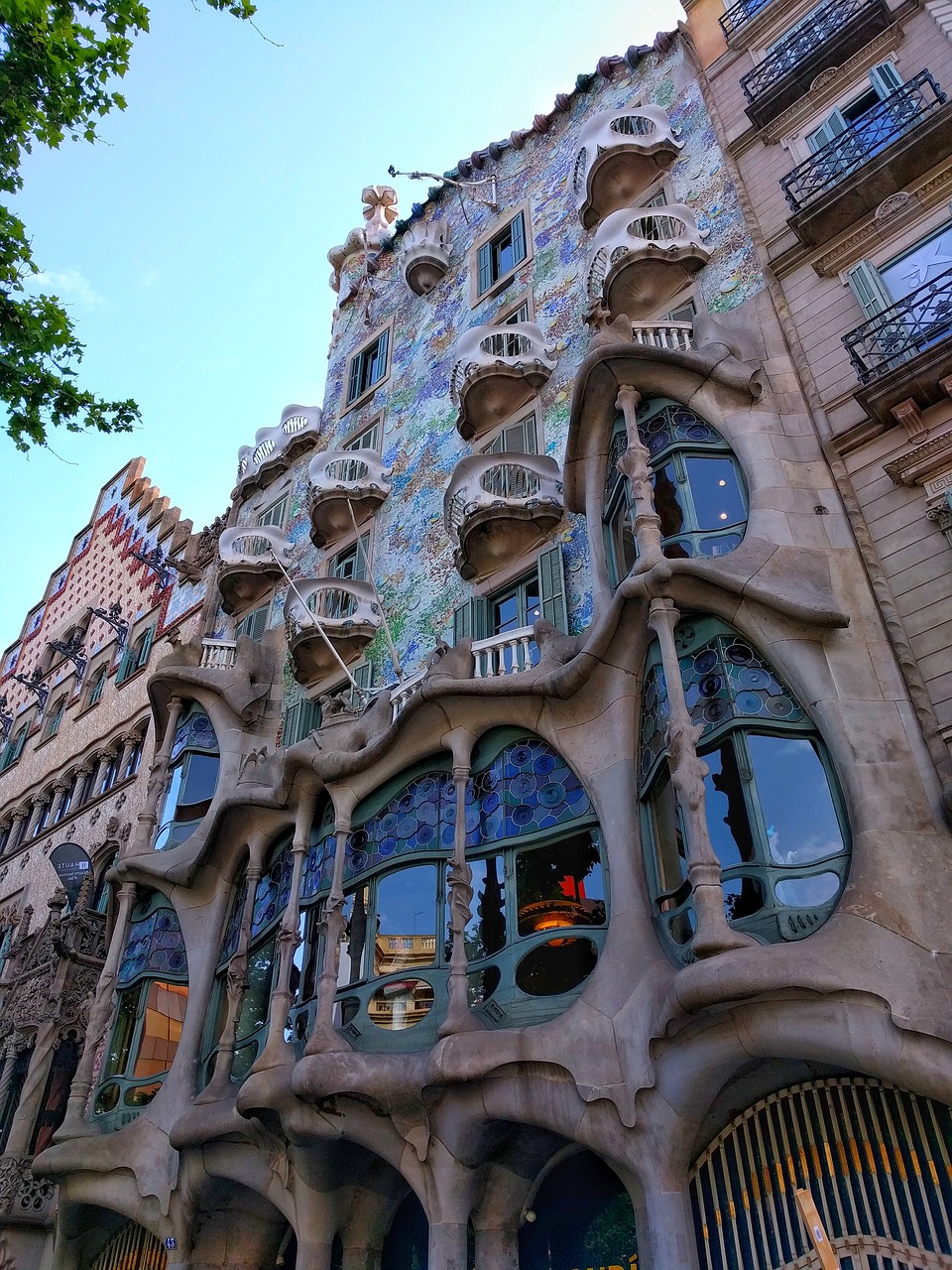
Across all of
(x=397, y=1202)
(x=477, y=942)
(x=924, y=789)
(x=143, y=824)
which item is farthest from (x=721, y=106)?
(x=397, y=1202)

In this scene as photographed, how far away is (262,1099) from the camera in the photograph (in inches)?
410

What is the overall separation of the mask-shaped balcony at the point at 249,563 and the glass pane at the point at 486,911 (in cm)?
1116

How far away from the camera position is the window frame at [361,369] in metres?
22.4

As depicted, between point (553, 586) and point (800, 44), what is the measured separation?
365 inches

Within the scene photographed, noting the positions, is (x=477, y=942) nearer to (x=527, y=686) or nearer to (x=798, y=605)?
(x=527, y=686)

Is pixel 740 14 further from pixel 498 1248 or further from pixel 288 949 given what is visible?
pixel 498 1248

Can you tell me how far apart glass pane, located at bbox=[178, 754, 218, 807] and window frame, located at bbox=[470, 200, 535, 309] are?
10.5 m

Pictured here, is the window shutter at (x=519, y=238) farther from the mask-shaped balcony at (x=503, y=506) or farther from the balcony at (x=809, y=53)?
the mask-shaped balcony at (x=503, y=506)

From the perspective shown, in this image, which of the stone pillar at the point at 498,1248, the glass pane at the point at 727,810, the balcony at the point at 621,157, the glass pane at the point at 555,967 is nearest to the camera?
the glass pane at the point at 727,810

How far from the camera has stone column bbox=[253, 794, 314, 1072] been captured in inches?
431

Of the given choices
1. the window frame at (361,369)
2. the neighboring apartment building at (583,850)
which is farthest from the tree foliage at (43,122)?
the window frame at (361,369)

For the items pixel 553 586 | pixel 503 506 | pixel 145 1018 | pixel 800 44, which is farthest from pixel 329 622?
pixel 800 44

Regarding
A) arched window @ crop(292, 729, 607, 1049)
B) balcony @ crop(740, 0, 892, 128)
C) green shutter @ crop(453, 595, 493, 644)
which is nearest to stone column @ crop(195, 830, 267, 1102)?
arched window @ crop(292, 729, 607, 1049)

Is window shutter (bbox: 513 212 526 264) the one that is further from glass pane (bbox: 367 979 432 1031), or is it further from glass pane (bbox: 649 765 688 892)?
glass pane (bbox: 367 979 432 1031)
